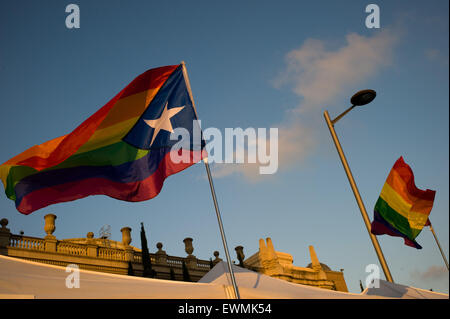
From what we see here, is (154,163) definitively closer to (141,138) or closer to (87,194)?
(141,138)

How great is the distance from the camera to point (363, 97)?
8492 mm

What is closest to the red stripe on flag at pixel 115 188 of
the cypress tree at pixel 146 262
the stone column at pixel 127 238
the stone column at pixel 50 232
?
the stone column at pixel 50 232

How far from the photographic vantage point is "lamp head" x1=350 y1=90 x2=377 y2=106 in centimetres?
838

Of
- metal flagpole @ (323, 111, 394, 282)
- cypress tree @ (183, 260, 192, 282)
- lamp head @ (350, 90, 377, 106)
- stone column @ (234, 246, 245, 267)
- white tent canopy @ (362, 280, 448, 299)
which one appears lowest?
white tent canopy @ (362, 280, 448, 299)

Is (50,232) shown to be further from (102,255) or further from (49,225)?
(102,255)

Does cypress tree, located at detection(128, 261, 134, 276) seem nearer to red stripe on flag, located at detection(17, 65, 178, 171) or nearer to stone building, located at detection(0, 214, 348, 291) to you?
stone building, located at detection(0, 214, 348, 291)

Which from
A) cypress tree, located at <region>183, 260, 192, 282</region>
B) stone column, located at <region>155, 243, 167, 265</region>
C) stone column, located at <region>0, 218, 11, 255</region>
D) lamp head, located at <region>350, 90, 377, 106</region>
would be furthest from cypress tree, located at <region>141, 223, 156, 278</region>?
lamp head, located at <region>350, 90, 377, 106</region>

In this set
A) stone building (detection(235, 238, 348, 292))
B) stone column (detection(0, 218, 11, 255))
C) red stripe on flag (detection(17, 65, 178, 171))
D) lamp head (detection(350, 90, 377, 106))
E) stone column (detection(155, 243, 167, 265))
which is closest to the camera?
red stripe on flag (detection(17, 65, 178, 171))

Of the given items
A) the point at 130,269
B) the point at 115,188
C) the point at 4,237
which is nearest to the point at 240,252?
the point at 130,269

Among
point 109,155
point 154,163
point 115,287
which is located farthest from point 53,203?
point 115,287

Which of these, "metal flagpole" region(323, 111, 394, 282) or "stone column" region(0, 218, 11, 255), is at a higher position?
"stone column" region(0, 218, 11, 255)

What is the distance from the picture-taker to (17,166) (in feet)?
23.0

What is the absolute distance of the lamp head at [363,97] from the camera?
27.5ft
